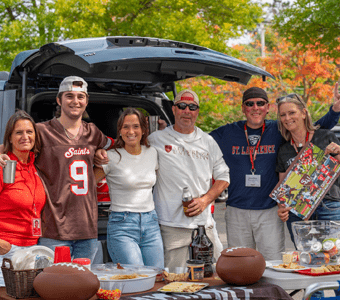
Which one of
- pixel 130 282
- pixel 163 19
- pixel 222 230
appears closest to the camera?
pixel 130 282

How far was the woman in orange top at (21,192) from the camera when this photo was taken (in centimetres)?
328

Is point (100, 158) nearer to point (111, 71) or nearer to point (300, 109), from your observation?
point (111, 71)

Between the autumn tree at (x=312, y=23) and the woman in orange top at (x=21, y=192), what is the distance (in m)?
9.60

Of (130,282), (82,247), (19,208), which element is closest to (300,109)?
(82,247)

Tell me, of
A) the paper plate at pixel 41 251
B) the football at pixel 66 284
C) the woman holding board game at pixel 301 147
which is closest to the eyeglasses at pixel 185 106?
the woman holding board game at pixel 301 147

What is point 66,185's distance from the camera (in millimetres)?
3584

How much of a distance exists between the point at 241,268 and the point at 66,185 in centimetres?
145

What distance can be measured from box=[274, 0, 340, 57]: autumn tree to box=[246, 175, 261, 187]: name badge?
818 cm

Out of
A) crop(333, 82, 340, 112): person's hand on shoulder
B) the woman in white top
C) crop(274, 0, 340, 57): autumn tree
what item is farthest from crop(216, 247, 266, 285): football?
crop(274, 0, 340, 57): autumn tree

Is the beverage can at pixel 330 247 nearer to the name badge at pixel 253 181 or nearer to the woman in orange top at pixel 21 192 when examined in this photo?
the name badge at pixel 253 181

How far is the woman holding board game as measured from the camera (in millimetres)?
4051

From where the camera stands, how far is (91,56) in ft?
11.5

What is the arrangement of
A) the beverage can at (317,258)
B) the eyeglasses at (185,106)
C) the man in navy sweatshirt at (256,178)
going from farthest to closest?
the man in navy sweatshirt at (256,178), the eyeglasses at (185,106), the beverage can at (317,258)

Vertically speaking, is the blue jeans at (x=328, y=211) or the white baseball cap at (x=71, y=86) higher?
the white baseball cap at (x=71, y=86)
